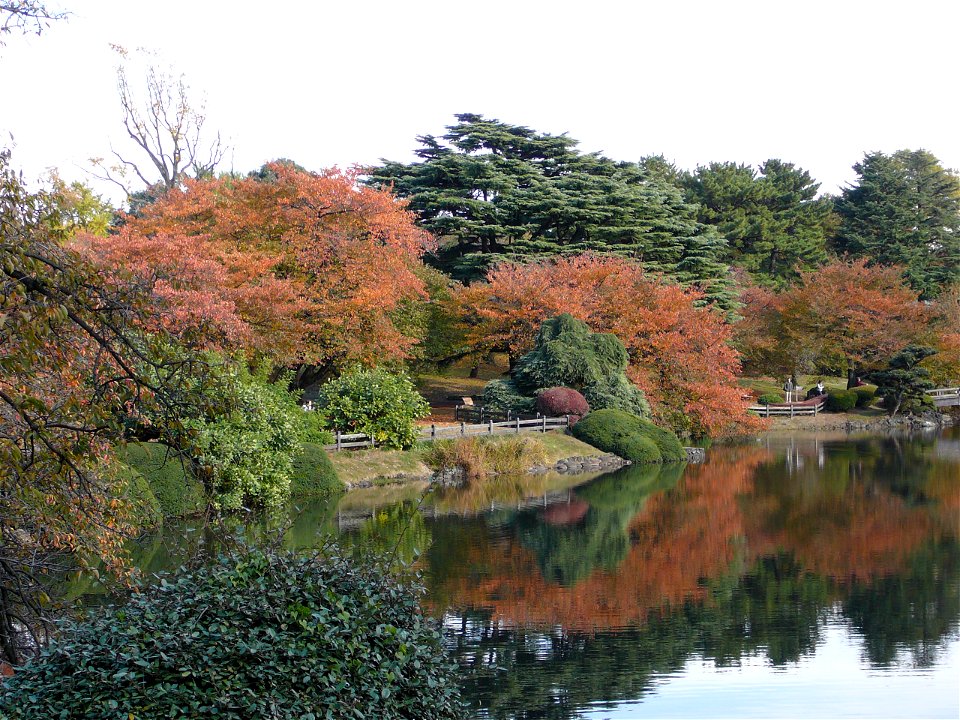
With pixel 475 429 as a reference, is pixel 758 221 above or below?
above

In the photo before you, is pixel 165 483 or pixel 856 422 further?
pixel 856 422

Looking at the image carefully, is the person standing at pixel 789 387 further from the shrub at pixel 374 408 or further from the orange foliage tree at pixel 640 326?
the shrub at pixel 374 408

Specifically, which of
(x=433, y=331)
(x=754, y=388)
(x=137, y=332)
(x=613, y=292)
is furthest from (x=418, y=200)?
(x=137, y=332)

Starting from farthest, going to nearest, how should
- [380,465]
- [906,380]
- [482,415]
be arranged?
1. [906,380]
2. [482,415]
3. [380,465]

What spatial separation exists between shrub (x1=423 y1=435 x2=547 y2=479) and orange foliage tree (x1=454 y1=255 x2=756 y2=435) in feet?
23.6

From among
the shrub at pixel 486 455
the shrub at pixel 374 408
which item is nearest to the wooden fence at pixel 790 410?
the shrub at pixel 486 455

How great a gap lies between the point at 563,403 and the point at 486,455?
16.0 feet

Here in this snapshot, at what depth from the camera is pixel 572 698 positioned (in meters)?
11.1

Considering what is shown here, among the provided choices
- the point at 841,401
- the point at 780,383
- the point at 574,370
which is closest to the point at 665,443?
the point at 574,370

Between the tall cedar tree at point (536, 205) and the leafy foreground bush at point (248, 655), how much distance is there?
127ft

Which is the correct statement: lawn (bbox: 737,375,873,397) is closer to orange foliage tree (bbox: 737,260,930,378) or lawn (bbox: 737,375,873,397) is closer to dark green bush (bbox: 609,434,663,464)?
orange foliage tree (bbox: 737,260,930,378)

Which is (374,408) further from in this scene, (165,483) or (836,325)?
(836,325)

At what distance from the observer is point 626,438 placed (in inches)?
1374

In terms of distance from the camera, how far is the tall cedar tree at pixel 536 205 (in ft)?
159
